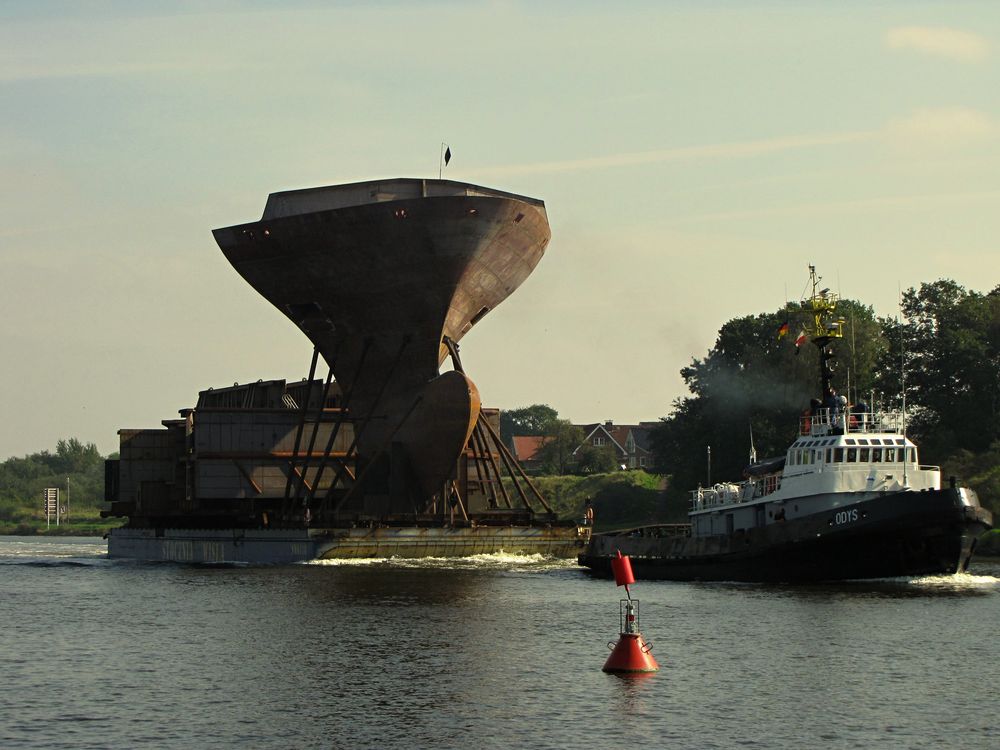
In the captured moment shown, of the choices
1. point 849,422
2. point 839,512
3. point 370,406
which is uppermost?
point 370,406

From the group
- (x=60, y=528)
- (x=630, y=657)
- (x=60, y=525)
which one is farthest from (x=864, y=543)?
(x=60, y=525)

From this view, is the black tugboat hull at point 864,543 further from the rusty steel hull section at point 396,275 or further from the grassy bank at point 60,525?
the grassy bank at point 60,525

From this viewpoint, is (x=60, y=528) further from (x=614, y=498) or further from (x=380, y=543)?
(x=380, y=543)

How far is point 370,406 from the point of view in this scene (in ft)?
279

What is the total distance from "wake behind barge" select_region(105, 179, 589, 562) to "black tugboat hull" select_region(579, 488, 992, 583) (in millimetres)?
23866

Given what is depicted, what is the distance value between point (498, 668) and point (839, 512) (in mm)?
19418

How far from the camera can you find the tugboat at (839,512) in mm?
49094

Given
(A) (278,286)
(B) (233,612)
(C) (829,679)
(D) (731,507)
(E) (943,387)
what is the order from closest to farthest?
(C) (829,679)
(B) (233,612)
(D) (731,507)
(A) (278,286)
(E) (943,387)

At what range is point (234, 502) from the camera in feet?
283

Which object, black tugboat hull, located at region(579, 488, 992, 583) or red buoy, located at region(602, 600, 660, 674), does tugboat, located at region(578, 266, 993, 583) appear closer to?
black tugboat hull, located at region(579, 488, 992, 583)

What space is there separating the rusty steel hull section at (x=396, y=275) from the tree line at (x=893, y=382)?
68.1ft

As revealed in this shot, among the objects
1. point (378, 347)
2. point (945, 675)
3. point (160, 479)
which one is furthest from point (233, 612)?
point (160, 479)

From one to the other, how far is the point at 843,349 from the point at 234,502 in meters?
42.2

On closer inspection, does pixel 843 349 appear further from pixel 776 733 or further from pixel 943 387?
pixel 776 733
